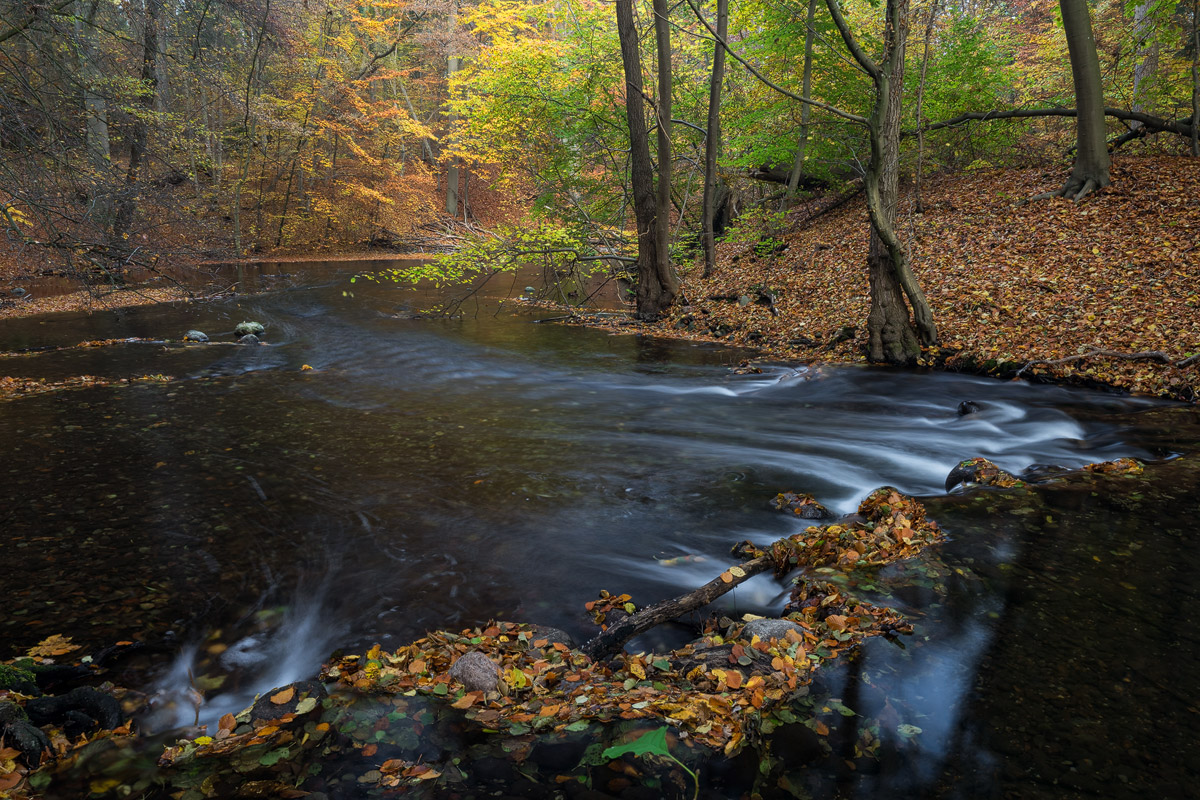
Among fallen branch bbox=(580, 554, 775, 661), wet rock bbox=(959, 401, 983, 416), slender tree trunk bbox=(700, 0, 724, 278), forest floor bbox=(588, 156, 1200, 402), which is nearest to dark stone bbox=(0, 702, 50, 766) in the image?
fallen branch bbox=(580, 554, 775, 661)

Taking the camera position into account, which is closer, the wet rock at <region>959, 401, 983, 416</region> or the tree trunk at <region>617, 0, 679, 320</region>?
the wet rock at <region>959, 401, 983, 416</region>

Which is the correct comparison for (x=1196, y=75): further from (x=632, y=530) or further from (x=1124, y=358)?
(x=632, y=530)

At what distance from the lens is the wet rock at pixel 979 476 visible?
19.6 ft

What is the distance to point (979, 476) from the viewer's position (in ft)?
20.0

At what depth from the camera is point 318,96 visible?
28531 mm

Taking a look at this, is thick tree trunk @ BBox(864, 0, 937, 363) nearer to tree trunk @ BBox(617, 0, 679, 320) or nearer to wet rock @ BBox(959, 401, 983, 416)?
wet rock @ BBox(959, 401, 983, 416)

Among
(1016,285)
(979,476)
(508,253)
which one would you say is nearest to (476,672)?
(979,476)

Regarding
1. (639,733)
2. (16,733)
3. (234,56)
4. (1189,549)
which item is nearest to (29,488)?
(16,733)

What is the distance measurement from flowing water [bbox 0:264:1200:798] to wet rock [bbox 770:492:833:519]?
6.1 inches

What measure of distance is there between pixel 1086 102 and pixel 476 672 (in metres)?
14.0

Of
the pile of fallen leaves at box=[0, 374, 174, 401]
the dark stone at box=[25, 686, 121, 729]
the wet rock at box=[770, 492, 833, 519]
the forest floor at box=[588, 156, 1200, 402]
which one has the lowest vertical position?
the dark stone at box=[25, 686, 121, 729]

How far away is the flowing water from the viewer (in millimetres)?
2996

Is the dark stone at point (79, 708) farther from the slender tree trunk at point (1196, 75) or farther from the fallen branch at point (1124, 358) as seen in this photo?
the slender tree trunk at point (1196, 75)

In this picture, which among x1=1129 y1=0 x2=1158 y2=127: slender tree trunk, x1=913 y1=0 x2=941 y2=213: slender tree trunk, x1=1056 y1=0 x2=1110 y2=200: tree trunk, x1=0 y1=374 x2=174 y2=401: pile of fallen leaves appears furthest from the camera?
x1=1129 y1=0 x2=1158 y2=127: slender tree trunk
